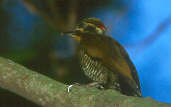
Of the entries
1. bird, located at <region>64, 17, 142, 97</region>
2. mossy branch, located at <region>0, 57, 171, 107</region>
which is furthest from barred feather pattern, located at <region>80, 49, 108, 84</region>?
mossy branch, located at <region>0, 57, 171, 107</region>

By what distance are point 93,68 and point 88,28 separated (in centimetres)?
20

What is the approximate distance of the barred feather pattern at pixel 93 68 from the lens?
50.7 inches

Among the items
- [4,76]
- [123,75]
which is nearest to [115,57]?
[123,75]

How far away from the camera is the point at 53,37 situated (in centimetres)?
206

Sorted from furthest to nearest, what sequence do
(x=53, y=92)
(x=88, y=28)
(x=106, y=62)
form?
(x=88, y=28) < (x=106, y=62) < (x=53, y=92)

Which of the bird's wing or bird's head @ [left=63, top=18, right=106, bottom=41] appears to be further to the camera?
bird's head @ [left=63, top=18, right=106, bottom=41]

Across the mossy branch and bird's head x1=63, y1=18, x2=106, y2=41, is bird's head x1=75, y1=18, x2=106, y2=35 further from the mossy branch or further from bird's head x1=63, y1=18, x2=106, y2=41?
the mossy branch

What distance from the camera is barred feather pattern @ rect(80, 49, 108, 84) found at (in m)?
1.29

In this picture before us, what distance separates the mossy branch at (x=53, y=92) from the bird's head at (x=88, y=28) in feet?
1.04

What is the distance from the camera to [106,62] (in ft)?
4.11

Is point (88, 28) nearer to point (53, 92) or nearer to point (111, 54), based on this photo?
point (111, 54)

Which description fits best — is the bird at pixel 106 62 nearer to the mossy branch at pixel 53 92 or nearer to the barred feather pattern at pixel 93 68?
the barred feather pattern at pixel 93 68

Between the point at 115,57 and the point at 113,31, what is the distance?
0.68 meters

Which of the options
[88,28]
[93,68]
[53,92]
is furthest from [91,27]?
[53,92]
